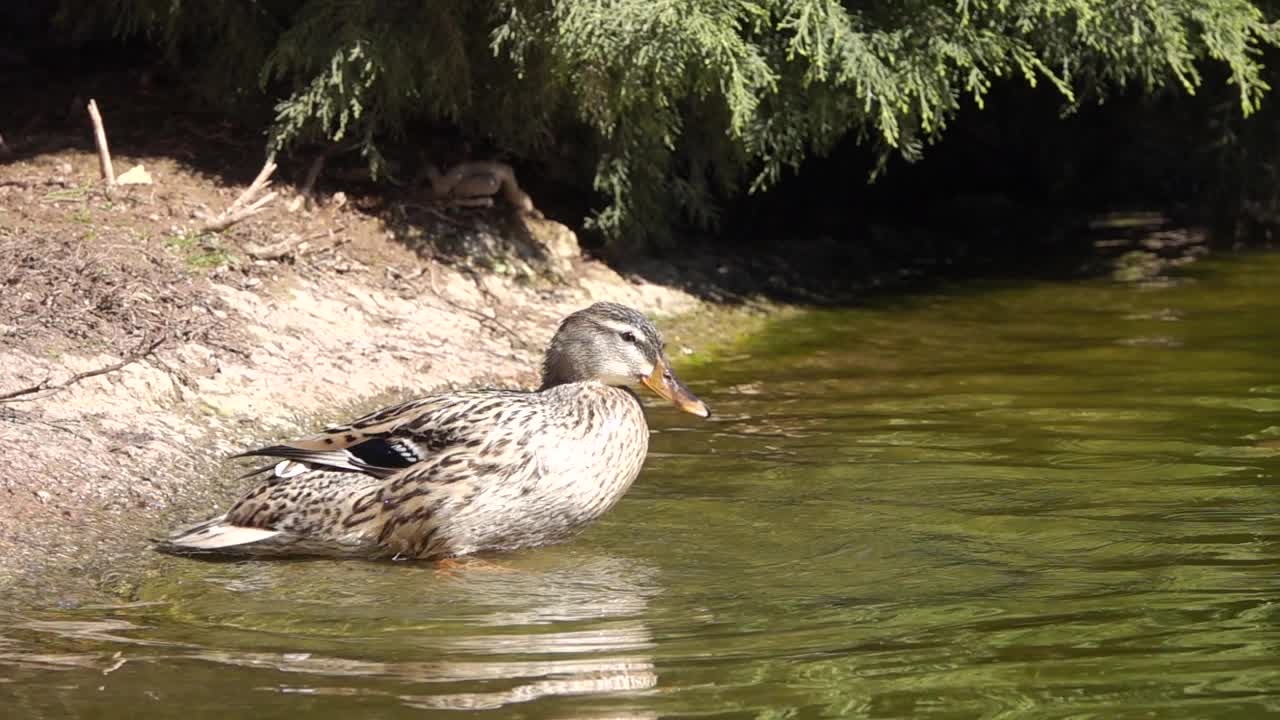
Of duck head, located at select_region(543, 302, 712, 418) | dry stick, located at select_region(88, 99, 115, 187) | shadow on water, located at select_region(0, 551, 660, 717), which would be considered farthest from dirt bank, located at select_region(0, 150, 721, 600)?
duck head, located at select_region(543, 302, 712, 418)

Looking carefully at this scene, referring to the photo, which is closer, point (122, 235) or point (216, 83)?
point (122, 235)

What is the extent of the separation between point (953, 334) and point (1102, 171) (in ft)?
26.9

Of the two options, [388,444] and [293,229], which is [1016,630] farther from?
[293,229]

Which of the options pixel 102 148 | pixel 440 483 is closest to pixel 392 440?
pixel 440 483

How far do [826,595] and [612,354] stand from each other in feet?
6.00

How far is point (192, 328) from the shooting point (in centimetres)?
916

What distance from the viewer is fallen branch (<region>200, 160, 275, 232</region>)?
1089 cm

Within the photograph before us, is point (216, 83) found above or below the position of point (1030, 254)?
above

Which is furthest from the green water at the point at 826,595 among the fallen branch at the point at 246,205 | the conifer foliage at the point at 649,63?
the fallen branch at the point at 246,205

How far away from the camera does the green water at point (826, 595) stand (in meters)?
4.91

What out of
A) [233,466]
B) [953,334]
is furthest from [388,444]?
[953,334]

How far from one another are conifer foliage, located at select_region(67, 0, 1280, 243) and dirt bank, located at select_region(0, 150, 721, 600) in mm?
765

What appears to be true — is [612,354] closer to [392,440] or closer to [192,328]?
[392,440]

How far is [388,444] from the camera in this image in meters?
7.02
